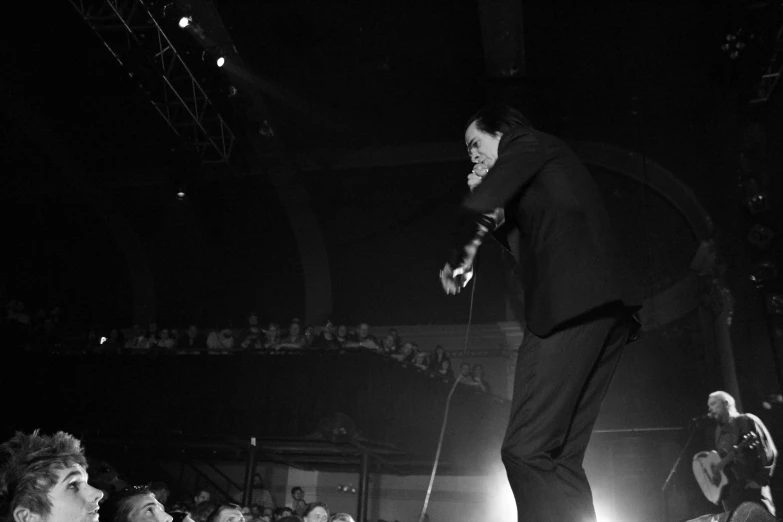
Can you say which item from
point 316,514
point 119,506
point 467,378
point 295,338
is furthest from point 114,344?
point 119,506

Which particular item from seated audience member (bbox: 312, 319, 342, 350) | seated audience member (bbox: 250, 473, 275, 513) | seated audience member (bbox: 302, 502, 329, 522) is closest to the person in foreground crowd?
seated audience member (bbox: 302, 502, 329, 522)

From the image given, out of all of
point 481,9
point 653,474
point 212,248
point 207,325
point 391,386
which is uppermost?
point 481,9

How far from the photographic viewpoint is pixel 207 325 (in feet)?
47.6

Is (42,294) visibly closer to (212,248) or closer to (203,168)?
(212,248)

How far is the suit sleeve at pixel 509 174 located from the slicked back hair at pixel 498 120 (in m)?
0.21

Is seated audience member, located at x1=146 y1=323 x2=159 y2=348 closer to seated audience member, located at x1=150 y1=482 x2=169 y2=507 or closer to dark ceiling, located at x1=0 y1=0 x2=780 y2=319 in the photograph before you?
dark ceiling, located at x1=0 y1=0 x2=780 y2=319

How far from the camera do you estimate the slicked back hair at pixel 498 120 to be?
2.38 meters

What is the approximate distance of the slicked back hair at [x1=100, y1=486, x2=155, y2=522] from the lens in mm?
3074

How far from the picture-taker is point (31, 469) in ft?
8.38

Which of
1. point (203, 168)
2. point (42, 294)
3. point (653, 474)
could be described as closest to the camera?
point (653, 474)

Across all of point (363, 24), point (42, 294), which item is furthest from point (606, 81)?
point (42, 294)

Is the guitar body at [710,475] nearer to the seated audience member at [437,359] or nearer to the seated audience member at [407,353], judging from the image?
the seated audience member at [407,353]

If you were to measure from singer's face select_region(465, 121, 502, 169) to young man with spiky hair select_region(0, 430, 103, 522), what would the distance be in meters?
1.89

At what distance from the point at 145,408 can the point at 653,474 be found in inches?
310
